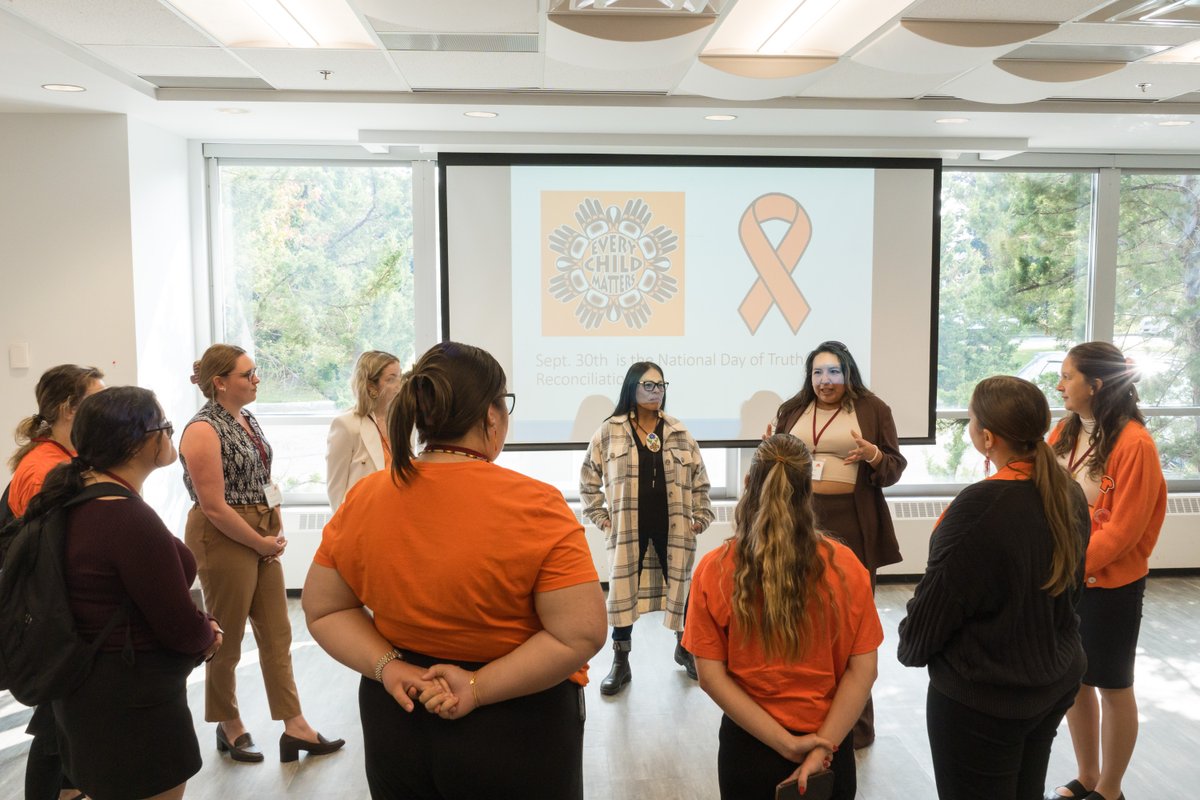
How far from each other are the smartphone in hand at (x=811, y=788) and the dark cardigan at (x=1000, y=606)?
1.44 ft

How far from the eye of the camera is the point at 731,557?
70.1 inches

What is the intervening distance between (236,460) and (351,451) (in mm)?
518

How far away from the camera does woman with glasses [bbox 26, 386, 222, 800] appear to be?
6.30 feet

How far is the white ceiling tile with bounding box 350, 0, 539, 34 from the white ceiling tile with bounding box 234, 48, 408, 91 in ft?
1.41

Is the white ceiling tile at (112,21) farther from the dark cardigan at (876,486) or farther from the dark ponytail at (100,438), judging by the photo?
the dark cardigan at (876,486)

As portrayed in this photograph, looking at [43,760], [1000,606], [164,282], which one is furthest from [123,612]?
[164,282]

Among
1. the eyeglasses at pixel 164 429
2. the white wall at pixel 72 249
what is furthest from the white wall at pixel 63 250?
the eyeglasses at pixel 164 429

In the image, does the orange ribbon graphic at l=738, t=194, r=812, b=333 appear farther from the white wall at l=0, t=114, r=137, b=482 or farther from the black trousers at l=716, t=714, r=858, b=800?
the black trousers at l=716, t=714, r=858, b=800

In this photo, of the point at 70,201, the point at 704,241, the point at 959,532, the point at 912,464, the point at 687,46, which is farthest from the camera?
the point at 912,464

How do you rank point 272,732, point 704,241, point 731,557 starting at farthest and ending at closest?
point 704,241 → point 272,732 → point 731,557

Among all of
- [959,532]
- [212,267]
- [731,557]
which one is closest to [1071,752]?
[959,532]

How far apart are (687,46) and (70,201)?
10.5 ft

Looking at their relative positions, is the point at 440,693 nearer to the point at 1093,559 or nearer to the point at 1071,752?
the point at 1093,559

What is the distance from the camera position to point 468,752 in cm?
143
